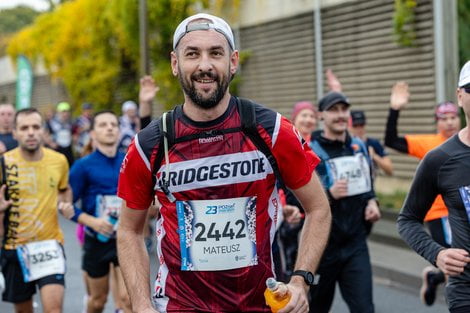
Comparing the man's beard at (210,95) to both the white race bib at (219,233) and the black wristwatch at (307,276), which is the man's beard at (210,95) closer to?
the white race bib at (219,233)

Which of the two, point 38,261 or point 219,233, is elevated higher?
point 219,233

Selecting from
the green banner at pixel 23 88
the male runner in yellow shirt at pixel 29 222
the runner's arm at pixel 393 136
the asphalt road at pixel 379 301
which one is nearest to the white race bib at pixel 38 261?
the male runner in yellow shirt at pixel 29 222

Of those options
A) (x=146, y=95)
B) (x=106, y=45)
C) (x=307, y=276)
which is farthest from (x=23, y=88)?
(x=307, y=276)

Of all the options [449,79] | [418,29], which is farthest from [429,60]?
[449,79]

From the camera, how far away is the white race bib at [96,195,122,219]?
678 cm

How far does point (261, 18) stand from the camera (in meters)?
17.1

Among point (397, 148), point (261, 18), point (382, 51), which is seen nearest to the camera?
point (397, 148)

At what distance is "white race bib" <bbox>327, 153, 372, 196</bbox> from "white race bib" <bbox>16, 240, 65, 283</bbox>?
222cm

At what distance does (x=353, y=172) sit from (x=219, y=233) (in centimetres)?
283

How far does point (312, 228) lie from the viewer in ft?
10.9

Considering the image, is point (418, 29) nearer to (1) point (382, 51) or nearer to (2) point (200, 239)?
(1) point (382, 51)

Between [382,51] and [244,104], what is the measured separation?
1022 cm

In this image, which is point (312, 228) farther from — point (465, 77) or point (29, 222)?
point (29, 222)

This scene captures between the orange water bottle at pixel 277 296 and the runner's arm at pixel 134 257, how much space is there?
53 centimetres
